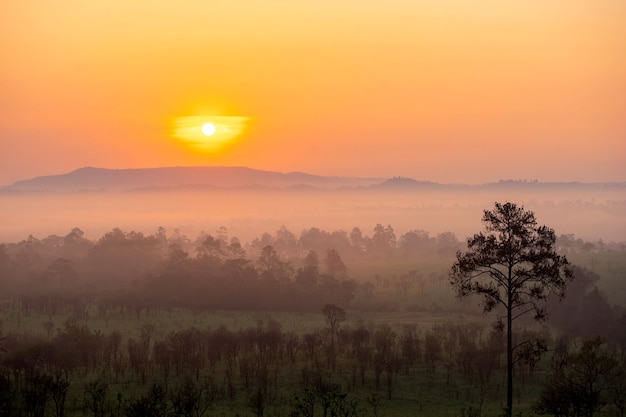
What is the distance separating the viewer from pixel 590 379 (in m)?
39.9

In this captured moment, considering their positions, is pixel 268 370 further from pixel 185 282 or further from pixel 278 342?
pixel 185 282

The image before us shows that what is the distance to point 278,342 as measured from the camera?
249 ft

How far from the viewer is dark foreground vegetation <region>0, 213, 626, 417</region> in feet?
153

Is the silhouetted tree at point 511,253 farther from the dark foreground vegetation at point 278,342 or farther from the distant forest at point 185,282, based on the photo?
the distant forest at point 185,282

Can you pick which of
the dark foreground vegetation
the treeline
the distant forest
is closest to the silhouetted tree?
the dark foreground vegetation

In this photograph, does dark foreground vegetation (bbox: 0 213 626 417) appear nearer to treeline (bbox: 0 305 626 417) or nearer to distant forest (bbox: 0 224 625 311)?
treeline (bbox: 0 305 626 417)

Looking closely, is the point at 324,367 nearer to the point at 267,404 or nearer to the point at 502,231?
the point at 267,404

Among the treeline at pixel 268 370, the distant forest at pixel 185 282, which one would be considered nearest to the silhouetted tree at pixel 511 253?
the treeline at pixel 268 370

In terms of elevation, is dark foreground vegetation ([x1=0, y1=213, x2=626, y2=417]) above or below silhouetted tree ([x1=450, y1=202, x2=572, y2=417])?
below

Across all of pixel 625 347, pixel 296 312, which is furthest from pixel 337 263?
pixel 625 347

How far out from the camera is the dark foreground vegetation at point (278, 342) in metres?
46.8

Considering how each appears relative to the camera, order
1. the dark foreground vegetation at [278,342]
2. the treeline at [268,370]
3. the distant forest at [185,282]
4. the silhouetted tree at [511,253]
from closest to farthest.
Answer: the silhouetted tree at [511,253] → the dark foreground vegetation at [278,342] → the treeline at [268,370] → the distant forest at [185,282]

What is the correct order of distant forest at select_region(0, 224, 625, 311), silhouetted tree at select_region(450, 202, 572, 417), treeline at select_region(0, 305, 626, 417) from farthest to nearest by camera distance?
distant forest at select_region(0, 224, 625, 311) → treeline at select_region(0, 305, 626, 417) → silhouetted tree at select_region(450, 202, 572, 417)

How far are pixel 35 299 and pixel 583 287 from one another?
102m
